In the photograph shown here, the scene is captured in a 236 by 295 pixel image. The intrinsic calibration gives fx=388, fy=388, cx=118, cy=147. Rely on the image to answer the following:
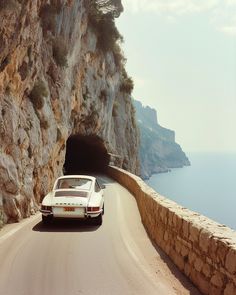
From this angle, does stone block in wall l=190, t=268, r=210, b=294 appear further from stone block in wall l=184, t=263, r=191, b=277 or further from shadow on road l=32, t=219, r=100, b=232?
shadow on road l=32, t=219, r=100, b=232

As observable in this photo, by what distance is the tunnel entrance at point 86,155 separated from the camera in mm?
43234

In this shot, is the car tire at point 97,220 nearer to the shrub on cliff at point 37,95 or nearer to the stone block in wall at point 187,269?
the stone block in wall at point 187,269

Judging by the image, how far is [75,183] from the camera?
539 inches

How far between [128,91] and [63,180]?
41.1 meters

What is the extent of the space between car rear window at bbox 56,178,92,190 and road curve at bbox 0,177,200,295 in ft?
4.33

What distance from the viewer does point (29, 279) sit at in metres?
7.16

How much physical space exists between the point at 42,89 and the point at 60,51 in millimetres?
4792

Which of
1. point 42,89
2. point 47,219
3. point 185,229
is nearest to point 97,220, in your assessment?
point 47,219

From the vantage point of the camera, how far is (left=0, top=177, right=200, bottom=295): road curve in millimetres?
6742

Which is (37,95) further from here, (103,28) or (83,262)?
(103,28)

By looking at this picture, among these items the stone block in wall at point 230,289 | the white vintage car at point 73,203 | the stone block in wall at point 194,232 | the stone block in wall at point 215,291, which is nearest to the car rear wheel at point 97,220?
the white vintage car at point 73,203

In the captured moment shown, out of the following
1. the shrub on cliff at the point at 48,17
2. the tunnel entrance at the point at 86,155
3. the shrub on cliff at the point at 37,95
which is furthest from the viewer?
the tunnel entrance at the point at 86,155

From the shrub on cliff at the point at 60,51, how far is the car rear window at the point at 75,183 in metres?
11.7

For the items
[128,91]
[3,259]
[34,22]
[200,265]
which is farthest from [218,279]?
[128,91]
